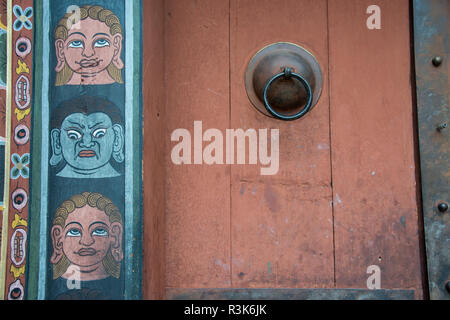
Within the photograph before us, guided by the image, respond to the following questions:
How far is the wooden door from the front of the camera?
126 cm

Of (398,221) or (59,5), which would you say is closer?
(59,5)

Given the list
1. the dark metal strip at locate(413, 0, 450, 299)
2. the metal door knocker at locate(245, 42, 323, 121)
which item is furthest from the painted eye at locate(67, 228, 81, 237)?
the dark metal strip at locate(413, 0, 450, 299)

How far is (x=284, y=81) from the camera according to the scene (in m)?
1.23

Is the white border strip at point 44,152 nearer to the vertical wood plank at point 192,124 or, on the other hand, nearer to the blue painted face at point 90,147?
the blue painted face at point 90,147

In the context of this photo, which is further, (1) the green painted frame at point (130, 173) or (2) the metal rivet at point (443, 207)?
(2) the metal rivet at point (443, 207)

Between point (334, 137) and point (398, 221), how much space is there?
37cm

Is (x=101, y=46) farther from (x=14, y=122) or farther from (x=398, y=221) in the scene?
(x=398, y=221)

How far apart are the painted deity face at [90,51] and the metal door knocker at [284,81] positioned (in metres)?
0.47

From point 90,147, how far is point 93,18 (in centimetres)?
40

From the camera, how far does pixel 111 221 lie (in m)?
1.08

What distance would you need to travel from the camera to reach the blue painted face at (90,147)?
1090 millimetres

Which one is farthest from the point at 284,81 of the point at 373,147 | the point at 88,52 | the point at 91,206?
the point at 91,206

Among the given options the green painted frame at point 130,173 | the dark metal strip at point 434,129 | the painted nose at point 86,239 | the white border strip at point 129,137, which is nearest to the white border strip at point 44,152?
the green painted frame at point 130,173

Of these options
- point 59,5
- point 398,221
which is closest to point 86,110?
point 59,5
